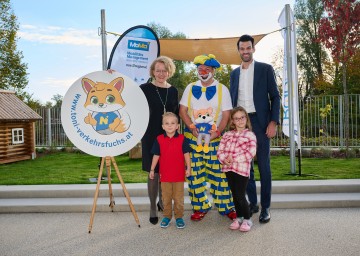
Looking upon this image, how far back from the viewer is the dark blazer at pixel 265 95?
4234mm

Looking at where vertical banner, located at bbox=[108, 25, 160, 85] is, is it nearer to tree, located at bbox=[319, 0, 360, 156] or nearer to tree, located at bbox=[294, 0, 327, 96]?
tree, located at bbox=[319, 0, 360, 156]

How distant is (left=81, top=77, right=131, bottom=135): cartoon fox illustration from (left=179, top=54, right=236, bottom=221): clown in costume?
0.68 metres

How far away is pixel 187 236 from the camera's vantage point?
3861 mm

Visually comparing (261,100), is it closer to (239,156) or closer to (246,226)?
(239,156)

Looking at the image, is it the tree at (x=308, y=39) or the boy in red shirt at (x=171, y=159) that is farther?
the tree at (x=308, y=39)

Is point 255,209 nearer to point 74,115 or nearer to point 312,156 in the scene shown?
point 74,115

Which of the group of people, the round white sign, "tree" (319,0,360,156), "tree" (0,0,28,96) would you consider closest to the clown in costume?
the group of people

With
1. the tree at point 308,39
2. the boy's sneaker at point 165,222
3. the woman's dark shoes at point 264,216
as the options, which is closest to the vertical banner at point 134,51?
the boy's sneaker at point 165,222

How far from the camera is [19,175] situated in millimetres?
7559

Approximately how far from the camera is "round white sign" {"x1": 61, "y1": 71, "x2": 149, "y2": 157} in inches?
164

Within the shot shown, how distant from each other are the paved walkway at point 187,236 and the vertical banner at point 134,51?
2.31 metres

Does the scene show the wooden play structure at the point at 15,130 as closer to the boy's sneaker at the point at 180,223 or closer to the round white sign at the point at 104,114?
the round white sign at the point at 104,114

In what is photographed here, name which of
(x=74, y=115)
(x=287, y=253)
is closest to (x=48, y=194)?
(x=74, y=115)

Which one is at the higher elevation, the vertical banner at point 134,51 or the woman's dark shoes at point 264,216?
the vertical banner at point 134,51
